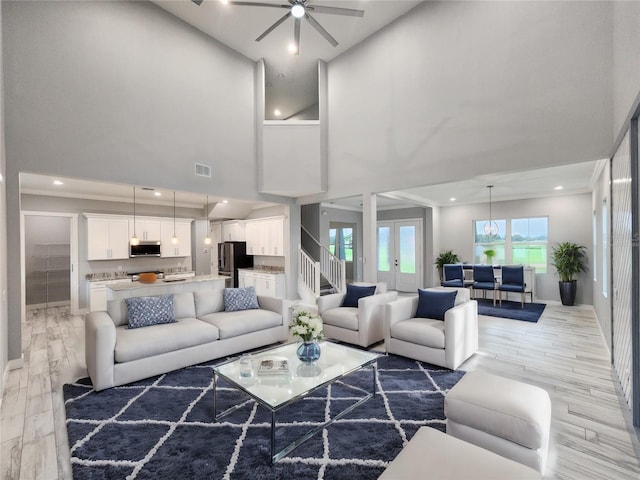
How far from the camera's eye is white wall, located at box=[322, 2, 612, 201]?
11.6 feet

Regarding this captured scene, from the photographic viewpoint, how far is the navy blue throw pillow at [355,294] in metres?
4.72

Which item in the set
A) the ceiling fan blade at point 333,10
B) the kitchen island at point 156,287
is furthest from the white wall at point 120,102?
the ceiling fan blade at point 333,10

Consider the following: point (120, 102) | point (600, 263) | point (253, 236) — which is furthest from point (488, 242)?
point (120, 102)

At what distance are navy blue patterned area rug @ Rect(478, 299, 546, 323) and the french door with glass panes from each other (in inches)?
84.3

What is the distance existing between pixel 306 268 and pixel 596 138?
529cm

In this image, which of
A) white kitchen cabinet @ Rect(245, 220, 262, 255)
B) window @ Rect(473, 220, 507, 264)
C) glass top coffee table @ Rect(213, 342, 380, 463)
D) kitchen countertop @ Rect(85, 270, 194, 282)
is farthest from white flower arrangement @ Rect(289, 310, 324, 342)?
window @ Rect(473, 220, 507, 264)

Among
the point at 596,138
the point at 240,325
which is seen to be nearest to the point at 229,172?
the point at 240,325

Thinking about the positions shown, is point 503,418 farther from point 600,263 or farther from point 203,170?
point 203,170

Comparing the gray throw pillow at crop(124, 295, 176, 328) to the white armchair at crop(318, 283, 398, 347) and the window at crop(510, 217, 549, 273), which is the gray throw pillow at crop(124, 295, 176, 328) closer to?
the white armchair at crop(318, 283, 398, 347)

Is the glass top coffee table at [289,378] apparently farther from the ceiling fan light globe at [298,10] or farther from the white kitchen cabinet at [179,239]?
the white kitchen cabinet at [179,239]

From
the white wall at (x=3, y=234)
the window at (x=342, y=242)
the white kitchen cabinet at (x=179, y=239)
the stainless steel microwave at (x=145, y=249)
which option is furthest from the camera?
the window at (x=342, y=242)

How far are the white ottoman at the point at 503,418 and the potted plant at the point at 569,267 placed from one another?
599 centimetres

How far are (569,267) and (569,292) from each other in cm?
54

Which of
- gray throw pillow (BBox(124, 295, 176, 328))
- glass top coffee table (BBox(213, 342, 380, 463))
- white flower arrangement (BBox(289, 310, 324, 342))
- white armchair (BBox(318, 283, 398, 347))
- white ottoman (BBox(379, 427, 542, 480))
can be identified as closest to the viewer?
white ottoman (BBox(379, 427, 542, 480))
